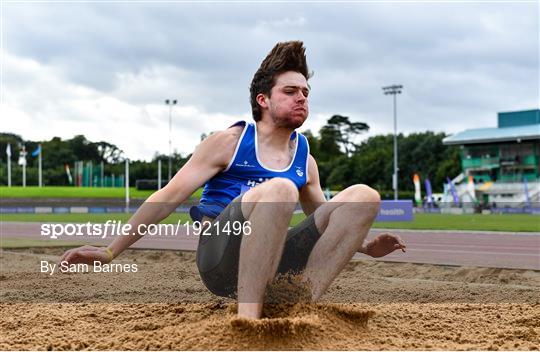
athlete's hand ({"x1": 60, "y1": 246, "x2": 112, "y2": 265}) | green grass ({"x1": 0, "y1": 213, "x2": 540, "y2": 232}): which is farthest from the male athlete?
green grass ({"x1": 0, "y1": 213, "x2": 540, "y2": 232})

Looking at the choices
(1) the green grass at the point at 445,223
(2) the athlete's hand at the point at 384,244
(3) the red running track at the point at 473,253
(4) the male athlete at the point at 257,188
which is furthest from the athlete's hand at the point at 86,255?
(1) the green grass at the point at 445,223

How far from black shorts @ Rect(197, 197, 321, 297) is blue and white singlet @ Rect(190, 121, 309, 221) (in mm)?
167

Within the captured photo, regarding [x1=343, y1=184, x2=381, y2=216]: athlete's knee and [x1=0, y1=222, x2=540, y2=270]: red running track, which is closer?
[x1=343, y1=184, x2=381, y2=216]: athlete's knee

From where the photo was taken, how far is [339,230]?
3.04 metres

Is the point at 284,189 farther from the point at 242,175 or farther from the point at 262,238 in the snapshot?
the point at 242,175

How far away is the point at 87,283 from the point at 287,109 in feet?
13.8

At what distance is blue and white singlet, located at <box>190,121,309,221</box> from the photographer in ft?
10.5

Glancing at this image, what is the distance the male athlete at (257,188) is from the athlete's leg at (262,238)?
33 mm

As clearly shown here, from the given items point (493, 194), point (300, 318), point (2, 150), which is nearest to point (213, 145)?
point (300, 318)

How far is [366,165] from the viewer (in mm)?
79188

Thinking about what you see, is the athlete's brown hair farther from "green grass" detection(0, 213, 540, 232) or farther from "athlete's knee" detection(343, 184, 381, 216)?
"green grass" detection(0, 213, 540, 232)

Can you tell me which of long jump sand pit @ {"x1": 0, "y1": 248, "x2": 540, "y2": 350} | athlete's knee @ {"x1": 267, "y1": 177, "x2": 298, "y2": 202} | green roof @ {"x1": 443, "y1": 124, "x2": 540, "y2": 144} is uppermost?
green roof @ {"x1": 443, "y1": 124, "x2": 540, "y2": 144}

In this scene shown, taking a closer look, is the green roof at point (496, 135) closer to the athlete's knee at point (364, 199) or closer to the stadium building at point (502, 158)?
the stadium building at point (502, 158)

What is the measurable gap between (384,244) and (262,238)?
0.83 metres
